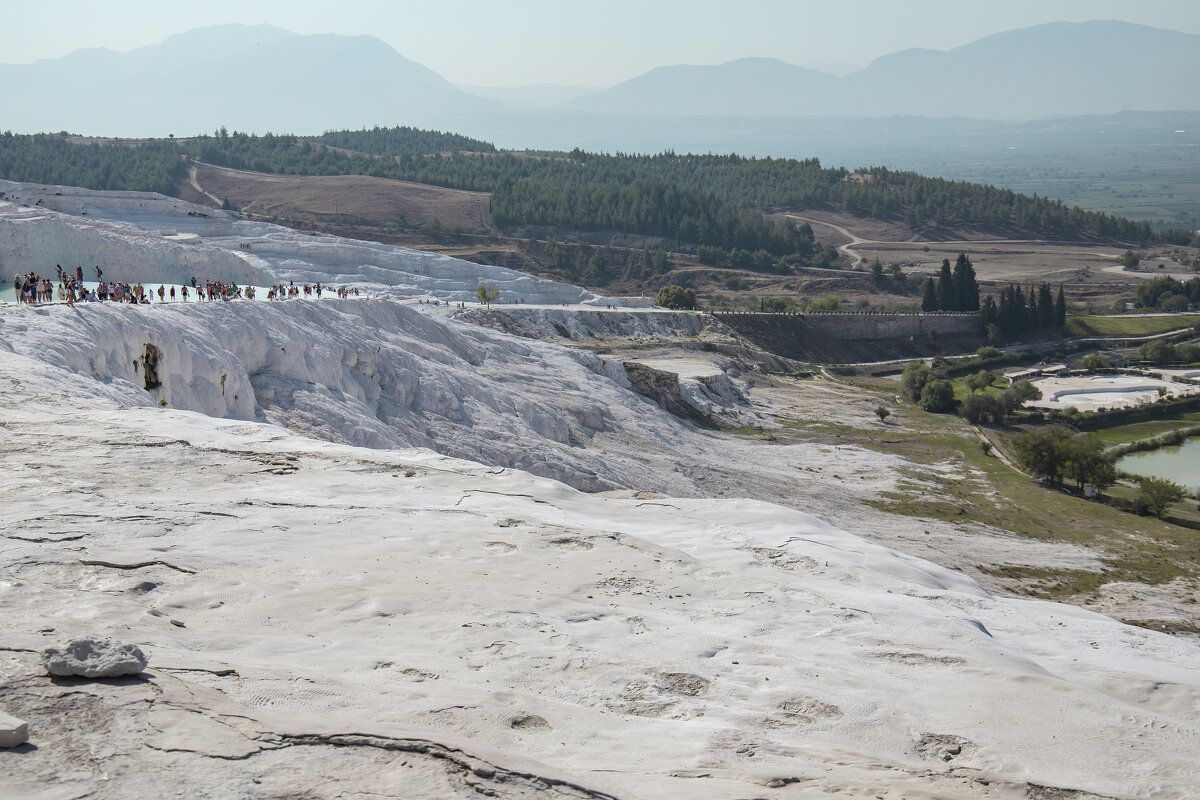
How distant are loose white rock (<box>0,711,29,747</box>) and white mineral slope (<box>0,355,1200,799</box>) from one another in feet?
0.66

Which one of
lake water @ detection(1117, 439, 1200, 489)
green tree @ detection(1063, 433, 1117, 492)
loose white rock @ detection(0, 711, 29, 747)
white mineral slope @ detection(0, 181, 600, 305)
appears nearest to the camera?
loose white rock @ detection(0, 711, 29, 747)

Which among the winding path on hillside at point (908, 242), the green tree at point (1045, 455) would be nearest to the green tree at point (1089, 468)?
the green tree at point (1045, 455)

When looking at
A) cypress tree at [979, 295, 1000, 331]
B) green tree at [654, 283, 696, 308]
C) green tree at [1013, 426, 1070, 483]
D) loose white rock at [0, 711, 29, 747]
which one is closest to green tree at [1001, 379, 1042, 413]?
green tree at [1013, 426, 1070, 483]

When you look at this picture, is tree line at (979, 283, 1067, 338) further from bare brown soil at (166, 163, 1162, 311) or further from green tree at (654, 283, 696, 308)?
green tree at (654, 283, 696, 308)

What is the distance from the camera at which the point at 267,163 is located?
469ft

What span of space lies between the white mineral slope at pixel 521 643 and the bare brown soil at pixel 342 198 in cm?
10519

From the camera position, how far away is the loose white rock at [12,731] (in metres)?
6.92

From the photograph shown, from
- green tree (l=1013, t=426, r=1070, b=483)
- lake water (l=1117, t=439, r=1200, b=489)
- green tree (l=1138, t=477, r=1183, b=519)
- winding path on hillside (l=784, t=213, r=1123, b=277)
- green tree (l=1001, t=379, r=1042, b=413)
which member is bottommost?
lake water (l=1117, t=439, r=1200, b=489)

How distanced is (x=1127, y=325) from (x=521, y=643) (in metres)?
109

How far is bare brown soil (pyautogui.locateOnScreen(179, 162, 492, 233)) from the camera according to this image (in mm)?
119562

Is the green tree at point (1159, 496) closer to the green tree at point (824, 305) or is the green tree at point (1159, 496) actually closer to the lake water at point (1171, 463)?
the lake water at point (1171, 463)

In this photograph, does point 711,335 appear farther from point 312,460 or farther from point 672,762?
point 672,762

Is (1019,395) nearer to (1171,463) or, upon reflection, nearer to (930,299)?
(1171,463)

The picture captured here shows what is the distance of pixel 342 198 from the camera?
12425 cm
